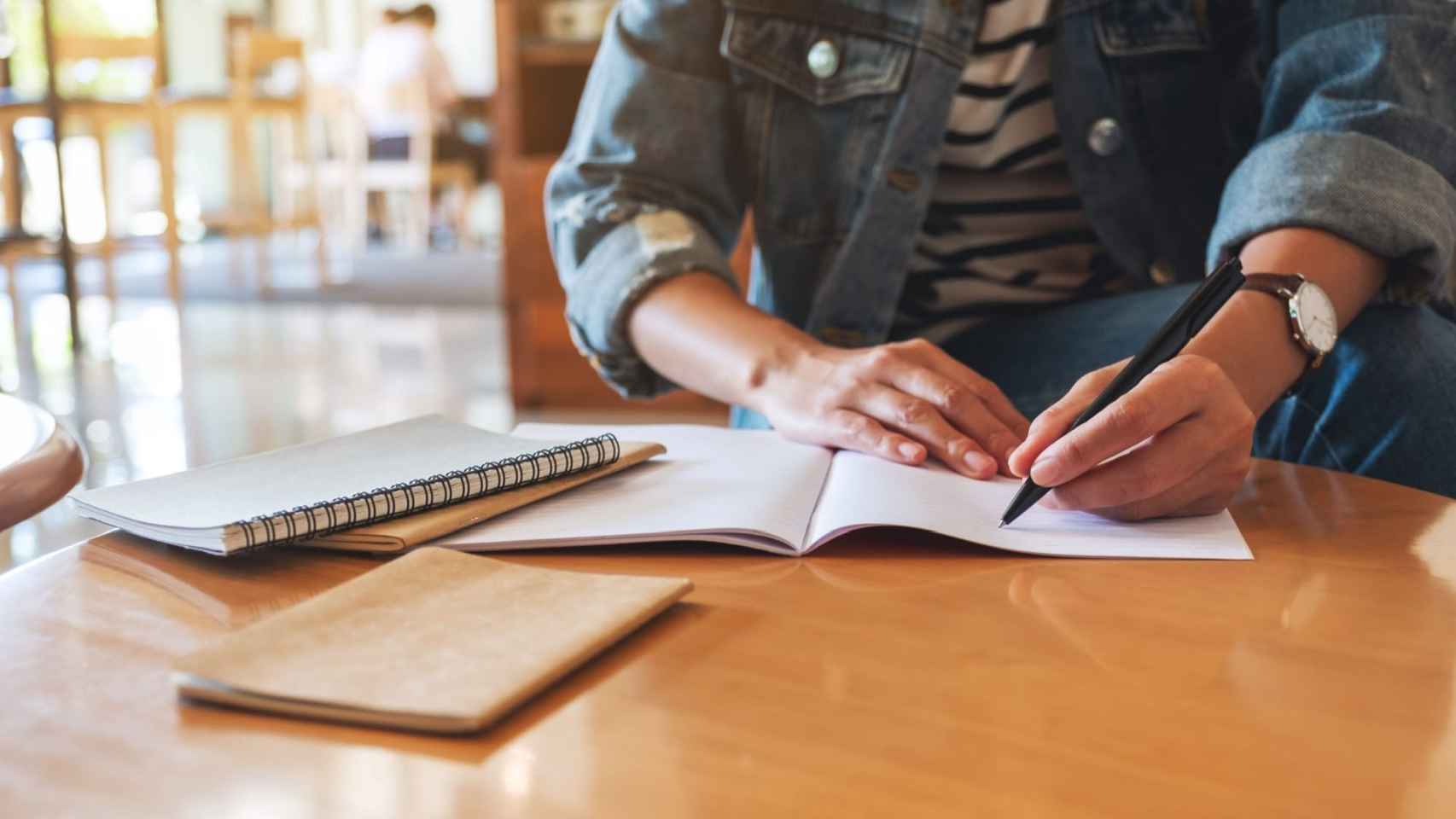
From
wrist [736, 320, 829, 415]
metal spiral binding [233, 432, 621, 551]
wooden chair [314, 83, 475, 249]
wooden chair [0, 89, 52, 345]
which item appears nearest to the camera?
metal spiral binding [233, 432, 621, 551]

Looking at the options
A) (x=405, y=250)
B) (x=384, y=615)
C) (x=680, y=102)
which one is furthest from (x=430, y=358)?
(x=405, y=250)

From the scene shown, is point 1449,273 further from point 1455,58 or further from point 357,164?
point 357,164

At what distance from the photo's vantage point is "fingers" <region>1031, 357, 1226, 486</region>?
520 mm

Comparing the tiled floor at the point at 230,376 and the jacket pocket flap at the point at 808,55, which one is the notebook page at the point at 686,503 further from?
the tiled floor at the point at 230,376

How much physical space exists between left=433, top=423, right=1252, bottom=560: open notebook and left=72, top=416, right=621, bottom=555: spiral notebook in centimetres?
2

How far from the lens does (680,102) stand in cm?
92

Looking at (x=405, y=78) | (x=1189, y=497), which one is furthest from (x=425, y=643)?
(x=405, y=78)

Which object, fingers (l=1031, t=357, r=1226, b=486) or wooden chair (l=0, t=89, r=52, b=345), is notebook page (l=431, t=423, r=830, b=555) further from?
wooden chair (l=0, t=89, r=52, b=345)

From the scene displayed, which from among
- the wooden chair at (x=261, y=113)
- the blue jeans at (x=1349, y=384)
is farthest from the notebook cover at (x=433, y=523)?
the wooden chair at (x=261, y=113)

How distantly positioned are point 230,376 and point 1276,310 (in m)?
2.94

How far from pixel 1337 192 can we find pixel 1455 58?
191mm

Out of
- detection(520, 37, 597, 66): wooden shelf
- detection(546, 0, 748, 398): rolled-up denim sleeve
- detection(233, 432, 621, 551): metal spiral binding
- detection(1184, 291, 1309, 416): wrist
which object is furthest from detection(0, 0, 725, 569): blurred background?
detection(1184, 291, 1309, 416): wrist

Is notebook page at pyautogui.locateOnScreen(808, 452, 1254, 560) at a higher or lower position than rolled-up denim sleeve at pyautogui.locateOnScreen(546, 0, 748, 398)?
lower

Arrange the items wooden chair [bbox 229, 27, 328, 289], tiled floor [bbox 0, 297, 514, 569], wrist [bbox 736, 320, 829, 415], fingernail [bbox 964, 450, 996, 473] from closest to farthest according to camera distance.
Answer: fingernail [bbox 964, 450, 996, 473]
wrist [bbox 736, 320, 829, 415]
tiled floor [bbox 0, 297, 514, 569]
wooden chair [bbox 229, 27, 328, 289]
